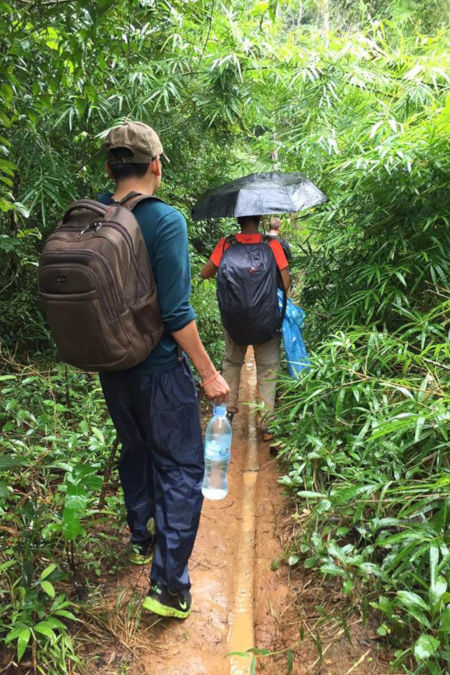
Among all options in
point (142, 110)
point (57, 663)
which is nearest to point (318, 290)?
point (142, 110)

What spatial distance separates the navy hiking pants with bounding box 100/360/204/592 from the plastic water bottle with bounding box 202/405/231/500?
0.91 meters

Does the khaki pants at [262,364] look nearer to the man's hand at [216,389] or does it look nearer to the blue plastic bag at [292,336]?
the blue plastic bag at [292,336]

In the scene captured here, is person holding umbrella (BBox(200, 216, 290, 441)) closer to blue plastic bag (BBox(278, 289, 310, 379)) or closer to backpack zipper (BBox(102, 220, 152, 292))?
blue plastic bag (BBox(278, 289, 310, 379))

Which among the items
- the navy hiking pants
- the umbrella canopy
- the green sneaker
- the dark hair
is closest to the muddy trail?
the green sneaker

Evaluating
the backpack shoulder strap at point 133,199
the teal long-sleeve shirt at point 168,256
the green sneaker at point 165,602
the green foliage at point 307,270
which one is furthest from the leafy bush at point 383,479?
the backpack shoulder strap at point 133,199

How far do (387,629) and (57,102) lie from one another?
10.9ft

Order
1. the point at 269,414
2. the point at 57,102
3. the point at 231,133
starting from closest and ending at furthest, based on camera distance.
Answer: the point at 57,102 < the point at 269,414 < the point at 231,133

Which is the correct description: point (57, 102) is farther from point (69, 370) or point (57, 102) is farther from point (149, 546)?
point (149, 546)

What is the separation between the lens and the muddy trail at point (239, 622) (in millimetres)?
1619

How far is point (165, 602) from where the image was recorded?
1.77 metres

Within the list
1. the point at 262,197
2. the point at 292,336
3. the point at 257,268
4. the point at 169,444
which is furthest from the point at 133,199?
the point at 292,336

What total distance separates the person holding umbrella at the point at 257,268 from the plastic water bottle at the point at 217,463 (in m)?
0.54

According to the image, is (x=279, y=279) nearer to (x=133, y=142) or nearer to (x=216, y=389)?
(x=216, y=389)

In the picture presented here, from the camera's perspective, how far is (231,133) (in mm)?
4641
